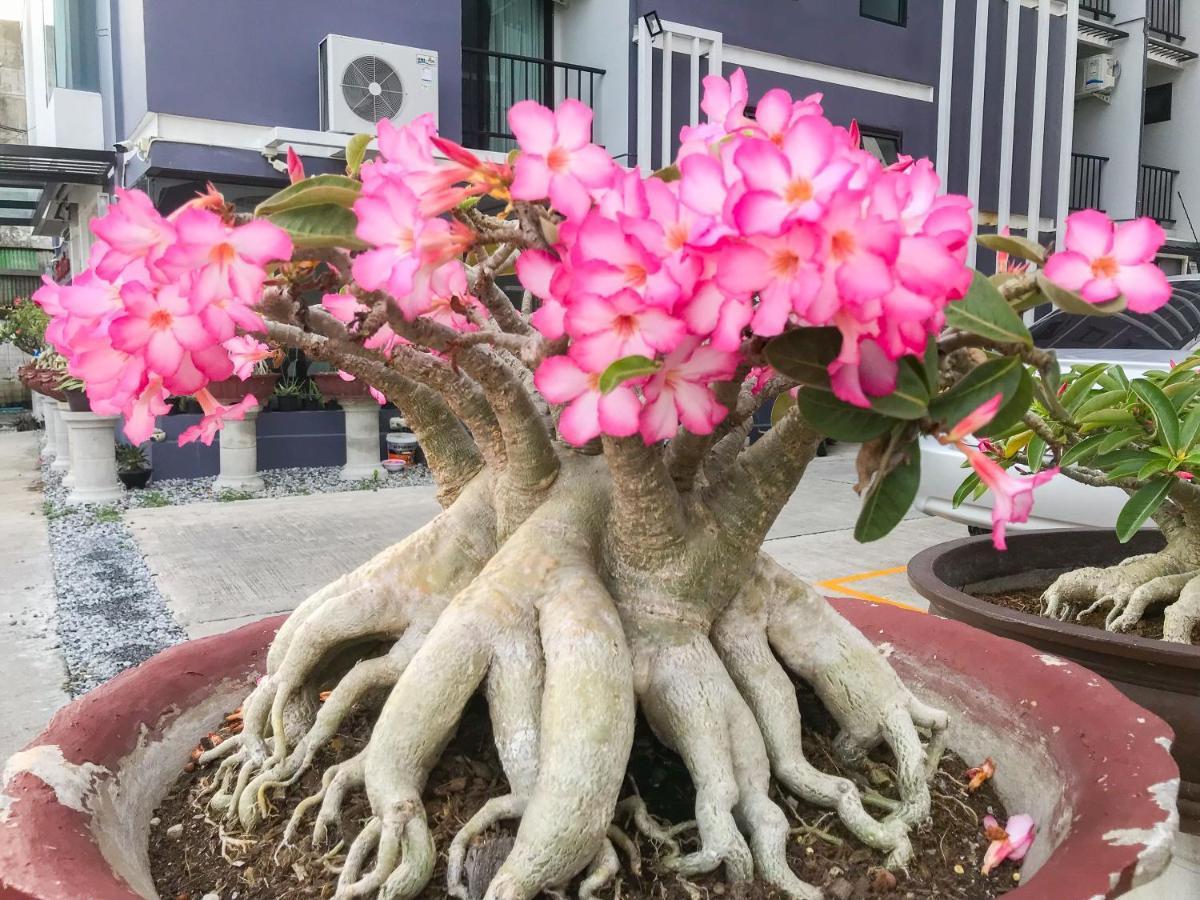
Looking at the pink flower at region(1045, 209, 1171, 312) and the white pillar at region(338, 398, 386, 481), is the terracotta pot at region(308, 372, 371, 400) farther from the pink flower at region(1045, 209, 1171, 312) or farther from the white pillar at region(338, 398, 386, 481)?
the pink flower at region(1045, 209, 1171, 312)

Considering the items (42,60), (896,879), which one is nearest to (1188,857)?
(896,879)

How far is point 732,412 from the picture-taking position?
3.04 ft

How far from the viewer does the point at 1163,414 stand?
4.73 ft

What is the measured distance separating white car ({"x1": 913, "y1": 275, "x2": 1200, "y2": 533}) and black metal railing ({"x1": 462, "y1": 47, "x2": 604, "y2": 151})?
5.03m

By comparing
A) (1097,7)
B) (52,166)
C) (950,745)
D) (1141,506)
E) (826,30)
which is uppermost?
(1097,7)

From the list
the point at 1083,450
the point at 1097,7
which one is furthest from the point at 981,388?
the point at 1097,7

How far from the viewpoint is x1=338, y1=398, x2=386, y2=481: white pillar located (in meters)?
6.64

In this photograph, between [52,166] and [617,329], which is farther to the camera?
[52,166]

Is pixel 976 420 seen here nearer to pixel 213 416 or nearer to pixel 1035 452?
pixel 213 416

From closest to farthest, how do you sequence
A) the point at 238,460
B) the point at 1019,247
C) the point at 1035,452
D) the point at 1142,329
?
1. the point at 1019,247
2. the point at 1035,452
3. the point at 1142,329
4. the point at 238,460

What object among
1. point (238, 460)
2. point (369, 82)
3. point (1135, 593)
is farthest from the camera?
point (369, 82)

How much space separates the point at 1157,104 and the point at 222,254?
1527 cm

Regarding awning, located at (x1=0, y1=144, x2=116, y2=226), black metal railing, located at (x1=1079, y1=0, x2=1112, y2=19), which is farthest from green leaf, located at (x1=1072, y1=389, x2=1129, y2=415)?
black metal railing, located at (x1=1079, y1=0, x2=1112, y2=19)

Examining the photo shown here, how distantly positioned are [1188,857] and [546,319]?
1.60 meters
